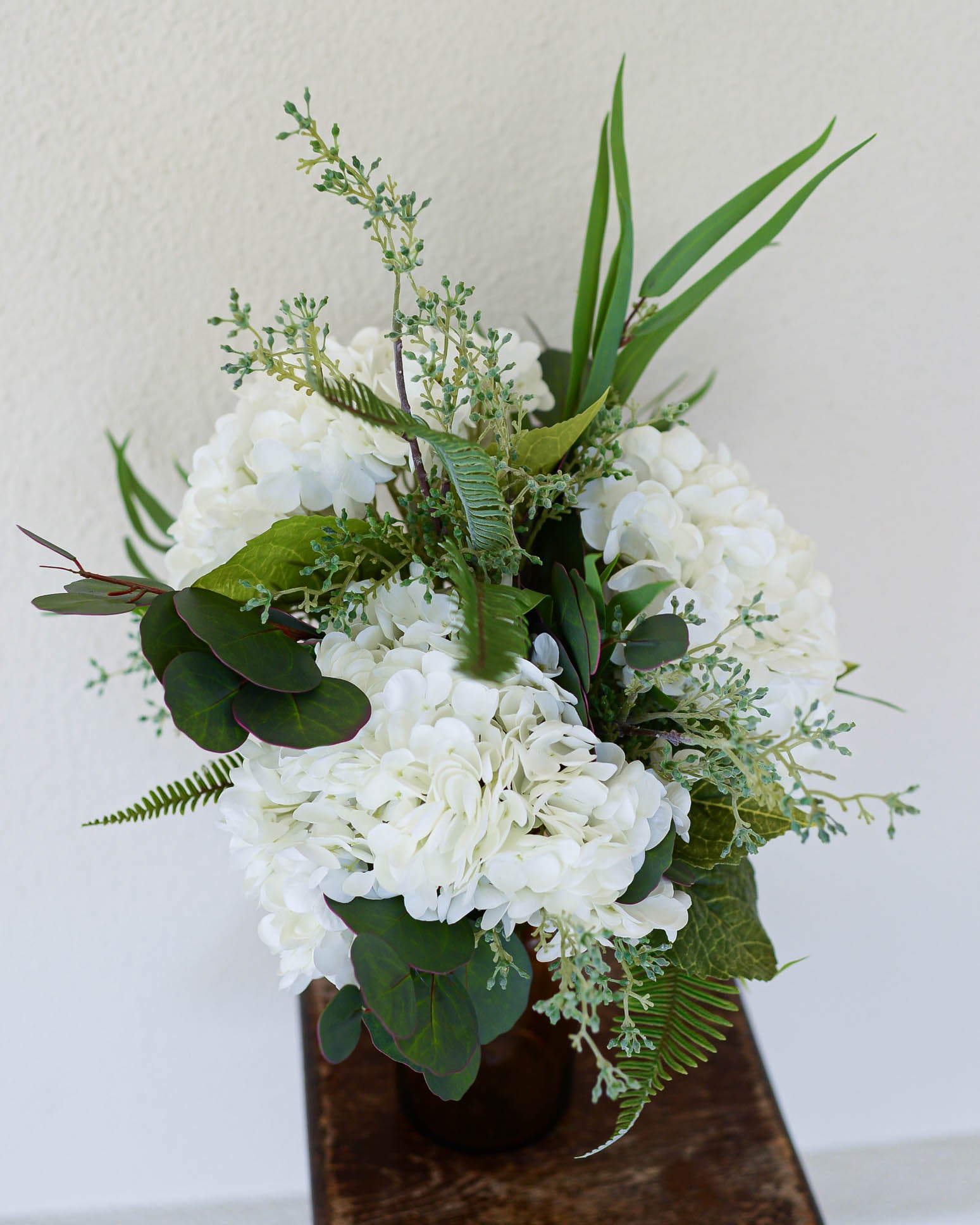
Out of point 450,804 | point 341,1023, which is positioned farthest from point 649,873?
point 341,1023

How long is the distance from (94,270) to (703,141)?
47cm

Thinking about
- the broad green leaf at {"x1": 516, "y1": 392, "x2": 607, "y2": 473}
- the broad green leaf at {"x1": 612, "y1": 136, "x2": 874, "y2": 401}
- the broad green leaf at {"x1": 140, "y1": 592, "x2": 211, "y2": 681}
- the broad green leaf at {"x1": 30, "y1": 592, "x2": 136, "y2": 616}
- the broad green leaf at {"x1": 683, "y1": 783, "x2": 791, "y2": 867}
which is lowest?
the broad green leaf at {"x1": 683, "y1": 783, "x2": 791, "y2": 867}

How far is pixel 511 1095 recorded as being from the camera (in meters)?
0.66

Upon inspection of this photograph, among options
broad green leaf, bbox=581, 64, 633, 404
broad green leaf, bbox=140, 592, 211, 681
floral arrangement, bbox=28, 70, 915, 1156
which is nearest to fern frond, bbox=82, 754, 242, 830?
floral arrangement, bbox=28, 70, 915, 1156

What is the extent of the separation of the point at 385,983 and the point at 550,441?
27 cm

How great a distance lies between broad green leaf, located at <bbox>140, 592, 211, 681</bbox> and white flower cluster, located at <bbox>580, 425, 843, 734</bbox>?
8.6 inches

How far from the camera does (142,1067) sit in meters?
0.87

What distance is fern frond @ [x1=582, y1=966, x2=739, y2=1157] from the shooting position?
45cm

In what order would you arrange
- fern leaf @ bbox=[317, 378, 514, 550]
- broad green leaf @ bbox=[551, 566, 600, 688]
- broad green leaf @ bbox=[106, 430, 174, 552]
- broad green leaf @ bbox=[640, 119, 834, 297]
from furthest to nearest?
broad green leaf @ bbox=[106, 430, 174, 552], broad green leaf @ bbox=[640, 119, 834, 297], broad green leaf @ bbox=[551, 566, 600, 688], fern leaf @ bbox=[317, 378, 514, 550]

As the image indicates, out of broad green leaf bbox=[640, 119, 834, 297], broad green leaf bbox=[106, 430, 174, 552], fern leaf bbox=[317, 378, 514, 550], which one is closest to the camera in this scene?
fern leaf bbox=[317, 378, 514, 550]

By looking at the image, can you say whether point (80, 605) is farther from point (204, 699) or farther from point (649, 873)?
point (649, 873)

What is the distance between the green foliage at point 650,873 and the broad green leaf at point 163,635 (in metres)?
0.23

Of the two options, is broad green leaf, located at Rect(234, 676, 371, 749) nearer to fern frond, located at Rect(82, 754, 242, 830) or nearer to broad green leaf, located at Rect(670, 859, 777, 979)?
fern frond, located at Rect(82, 754, 242, 830)

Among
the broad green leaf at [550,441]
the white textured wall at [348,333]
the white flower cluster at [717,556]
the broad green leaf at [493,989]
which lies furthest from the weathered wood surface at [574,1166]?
the broad green leaf at [550,441]
